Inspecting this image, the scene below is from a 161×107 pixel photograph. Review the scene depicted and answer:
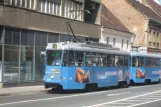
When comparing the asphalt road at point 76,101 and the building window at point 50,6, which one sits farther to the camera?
the building window at point 50,6

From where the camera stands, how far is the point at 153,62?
37125 mm

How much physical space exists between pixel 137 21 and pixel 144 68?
22.2 meters

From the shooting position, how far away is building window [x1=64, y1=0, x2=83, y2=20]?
34.0 metres

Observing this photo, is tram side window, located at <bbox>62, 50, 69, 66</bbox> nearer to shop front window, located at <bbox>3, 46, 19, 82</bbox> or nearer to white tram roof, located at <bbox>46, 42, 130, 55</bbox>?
white tram roof, located at <bbox>46, 42, 130, 55</bbox>

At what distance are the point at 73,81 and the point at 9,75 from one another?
5.44 metres

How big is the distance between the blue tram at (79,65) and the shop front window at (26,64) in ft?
15.0

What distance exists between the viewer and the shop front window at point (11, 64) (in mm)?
26516

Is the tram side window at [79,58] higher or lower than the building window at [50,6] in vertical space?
lower

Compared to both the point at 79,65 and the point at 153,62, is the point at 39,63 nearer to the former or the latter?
the point at 79,65

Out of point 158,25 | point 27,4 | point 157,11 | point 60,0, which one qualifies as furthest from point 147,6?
point 27,4

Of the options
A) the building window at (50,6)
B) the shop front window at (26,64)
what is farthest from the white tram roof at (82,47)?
the building window at (50,6)

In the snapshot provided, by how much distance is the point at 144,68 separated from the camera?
34.9 metres

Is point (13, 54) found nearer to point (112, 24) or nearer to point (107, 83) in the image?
point (107, 83)

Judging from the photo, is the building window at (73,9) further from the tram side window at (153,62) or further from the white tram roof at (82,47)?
the tram side window at (153,62)
